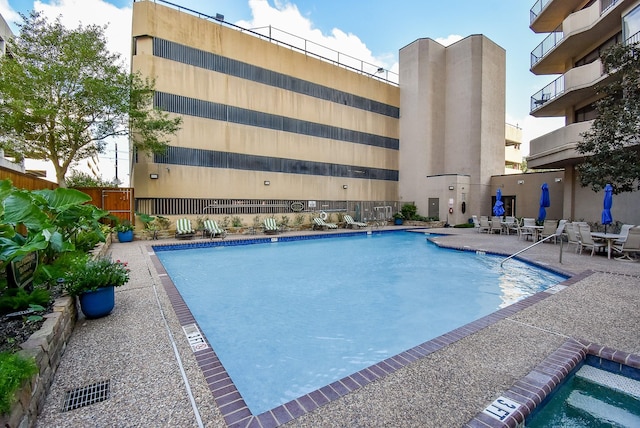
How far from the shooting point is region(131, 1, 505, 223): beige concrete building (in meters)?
13.5

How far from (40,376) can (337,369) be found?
263 centimetres

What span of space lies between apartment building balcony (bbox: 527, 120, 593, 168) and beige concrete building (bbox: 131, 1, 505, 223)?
17.6 feet

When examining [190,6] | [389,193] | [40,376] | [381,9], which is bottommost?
[40,376]

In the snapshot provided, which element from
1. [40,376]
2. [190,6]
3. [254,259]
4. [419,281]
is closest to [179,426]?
[40,376]

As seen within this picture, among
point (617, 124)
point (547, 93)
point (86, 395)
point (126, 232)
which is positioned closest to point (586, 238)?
point (617, 124)

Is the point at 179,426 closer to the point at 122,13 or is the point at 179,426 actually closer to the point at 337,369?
the point at 337,369

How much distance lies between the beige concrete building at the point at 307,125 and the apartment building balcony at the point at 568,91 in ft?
16.1

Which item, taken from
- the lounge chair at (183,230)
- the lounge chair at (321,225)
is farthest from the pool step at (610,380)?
the lounge chair at (321,225)

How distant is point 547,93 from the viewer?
14.0 m

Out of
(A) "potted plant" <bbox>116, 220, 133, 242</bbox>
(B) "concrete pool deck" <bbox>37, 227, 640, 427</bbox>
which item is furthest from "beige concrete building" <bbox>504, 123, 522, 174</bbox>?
(A) "potted plant" <bbox>116, 220, 133, 242</bbox>

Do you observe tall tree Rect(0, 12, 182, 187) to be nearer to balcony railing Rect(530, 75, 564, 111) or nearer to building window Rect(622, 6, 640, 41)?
building window Rect(622, 6, 640, 41)

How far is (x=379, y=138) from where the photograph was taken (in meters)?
20.7

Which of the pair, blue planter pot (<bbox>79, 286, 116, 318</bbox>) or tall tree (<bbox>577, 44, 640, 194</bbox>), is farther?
tall tree (<bbox>577, 44, 640, 194</bbox>)

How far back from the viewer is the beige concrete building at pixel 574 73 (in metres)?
11.2
